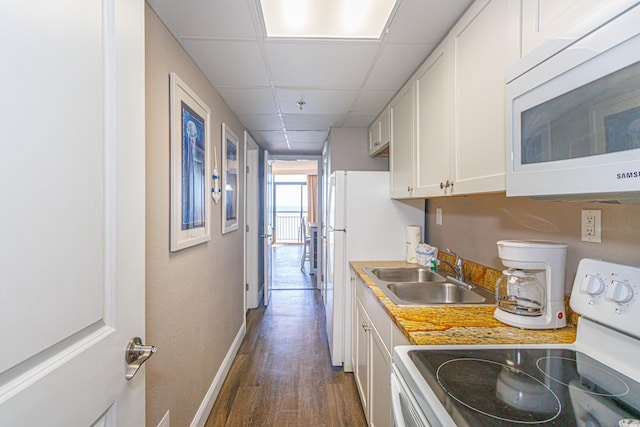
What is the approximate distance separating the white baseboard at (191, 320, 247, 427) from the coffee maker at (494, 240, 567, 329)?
5.86ft

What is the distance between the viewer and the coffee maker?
1140mm

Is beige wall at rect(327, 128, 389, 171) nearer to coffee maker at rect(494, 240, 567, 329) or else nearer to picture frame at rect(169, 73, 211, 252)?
picture frame at rect(169, 73, 211, 252)

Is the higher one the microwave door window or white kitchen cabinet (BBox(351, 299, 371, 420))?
the microwave door window

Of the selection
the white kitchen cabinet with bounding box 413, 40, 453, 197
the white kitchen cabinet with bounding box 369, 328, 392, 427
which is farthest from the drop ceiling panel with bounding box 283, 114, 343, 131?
the white kitchen cabinet with bounding box 369, 328, 392, 427

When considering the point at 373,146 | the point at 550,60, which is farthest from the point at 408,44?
the point at 373,146

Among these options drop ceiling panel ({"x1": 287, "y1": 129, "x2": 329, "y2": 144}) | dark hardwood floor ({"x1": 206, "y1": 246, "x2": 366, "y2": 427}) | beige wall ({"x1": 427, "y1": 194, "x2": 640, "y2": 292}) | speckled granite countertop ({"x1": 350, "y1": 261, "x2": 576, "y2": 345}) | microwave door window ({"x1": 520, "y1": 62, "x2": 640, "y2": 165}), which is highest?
drop ceiling panel ({"x1": 287, "y1": 129, "x2": 329, "y2": 144})

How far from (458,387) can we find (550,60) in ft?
Answer: 2.81

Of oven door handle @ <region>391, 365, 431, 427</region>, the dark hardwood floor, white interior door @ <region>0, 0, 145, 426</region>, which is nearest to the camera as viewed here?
white interior door @ <region>0, 0, 145, 426</region>

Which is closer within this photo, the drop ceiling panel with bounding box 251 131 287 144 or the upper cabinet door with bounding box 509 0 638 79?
the upper cabinet door with bounding box 509 0 638 79

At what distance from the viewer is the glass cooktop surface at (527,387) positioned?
0.68 metres

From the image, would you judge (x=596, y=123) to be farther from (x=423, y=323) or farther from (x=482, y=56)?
(x=423, y=323)

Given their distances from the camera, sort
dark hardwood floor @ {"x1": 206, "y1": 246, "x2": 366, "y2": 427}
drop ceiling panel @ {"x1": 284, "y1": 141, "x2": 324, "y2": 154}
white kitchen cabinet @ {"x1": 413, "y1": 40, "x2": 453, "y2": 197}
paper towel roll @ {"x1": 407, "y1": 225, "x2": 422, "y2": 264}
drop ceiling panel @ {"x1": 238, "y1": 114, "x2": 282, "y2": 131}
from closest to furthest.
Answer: white kitchen cabinet @ {"x1": 413, "y1": 40, "x2": 453, "y2": 197} → dark hardwood floor @ {"x1": 206, "y1": 246, "x2": 366, "y2": 427} → paper towel roll @ {"x1": 407, "y1": 225, "x2": 422, "y2": 264} → drop ceiling panel @ {"x1": 238, "y1": 114, "x2": 282, "y2": 131} → drop ceiling panel @ {"x1": 284, "y1": 141, "x2": 324, "y2": 154}

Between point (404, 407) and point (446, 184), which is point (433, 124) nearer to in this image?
point (446, 184)

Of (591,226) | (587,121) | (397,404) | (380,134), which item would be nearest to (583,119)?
(587,121)
